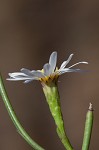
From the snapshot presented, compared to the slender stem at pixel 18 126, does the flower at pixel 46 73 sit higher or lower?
higher

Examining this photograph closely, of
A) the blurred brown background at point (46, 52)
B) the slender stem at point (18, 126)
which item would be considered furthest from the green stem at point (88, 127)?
the blurred brown background at point (46, 52)

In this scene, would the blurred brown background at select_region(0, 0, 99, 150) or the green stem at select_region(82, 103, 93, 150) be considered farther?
the blurred brown background at select_region(0, 0, 99, 150)

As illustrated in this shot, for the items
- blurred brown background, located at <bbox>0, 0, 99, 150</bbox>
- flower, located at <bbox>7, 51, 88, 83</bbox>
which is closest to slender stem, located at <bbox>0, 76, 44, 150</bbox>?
flower, located at <bbox>7, 51, 88, 83</bbox>

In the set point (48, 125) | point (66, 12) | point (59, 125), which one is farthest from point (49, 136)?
point (59, 125)

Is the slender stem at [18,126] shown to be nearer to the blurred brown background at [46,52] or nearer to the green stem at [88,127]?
the green stem at [88,127]

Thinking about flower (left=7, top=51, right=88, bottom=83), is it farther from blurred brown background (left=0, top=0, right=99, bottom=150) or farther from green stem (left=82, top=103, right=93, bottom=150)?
blurred brown background (left=0, top=0, right=99, bottom=150)
